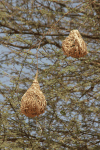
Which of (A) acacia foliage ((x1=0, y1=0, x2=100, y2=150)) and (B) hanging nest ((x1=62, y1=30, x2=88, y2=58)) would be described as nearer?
(B) hanging nest ((x1=62, y1=30, x2=88, y2=58))

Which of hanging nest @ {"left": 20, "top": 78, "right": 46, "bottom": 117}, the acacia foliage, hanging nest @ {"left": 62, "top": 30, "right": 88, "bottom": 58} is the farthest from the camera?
the acacia foliage

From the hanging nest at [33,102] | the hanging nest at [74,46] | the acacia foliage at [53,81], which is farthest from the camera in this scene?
the acacia foliage at [53,81]

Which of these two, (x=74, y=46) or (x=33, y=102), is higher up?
(x=74, y=46)

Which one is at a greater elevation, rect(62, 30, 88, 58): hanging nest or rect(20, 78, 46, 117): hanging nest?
rect(62, 30, 88, 58): hanging nest

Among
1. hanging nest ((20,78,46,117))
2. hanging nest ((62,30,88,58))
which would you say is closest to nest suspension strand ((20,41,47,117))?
hanging nest ((20,78,46,117))

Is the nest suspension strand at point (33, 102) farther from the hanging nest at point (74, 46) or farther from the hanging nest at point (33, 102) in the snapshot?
the hanging nest at point (74, 46)

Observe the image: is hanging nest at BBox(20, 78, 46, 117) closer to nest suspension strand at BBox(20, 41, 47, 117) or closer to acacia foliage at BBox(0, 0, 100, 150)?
nest suspension strand at BBox(20, 41, 47, 117)

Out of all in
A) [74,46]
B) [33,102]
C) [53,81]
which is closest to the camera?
[33,102]

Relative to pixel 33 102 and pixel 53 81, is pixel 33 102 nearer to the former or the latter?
pixel 33 102

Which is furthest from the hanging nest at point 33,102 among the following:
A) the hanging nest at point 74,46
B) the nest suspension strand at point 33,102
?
the hanging nest at point 74,46

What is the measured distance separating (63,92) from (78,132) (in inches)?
23.1

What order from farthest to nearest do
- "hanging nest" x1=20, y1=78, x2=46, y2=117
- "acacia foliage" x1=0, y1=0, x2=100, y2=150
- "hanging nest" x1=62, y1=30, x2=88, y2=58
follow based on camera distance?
"acacia foliage" x1=0, y1=0, x2=100, y2=150 < "hanging nest" x1=62, y1=30, x2=88, y2=58 < "hanging nest" x1=20, y1=78, x2=46, y2=117

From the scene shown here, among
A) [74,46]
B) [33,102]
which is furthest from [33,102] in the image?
[74,46]

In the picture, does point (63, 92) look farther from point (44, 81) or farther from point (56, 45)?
point (56, 45)
